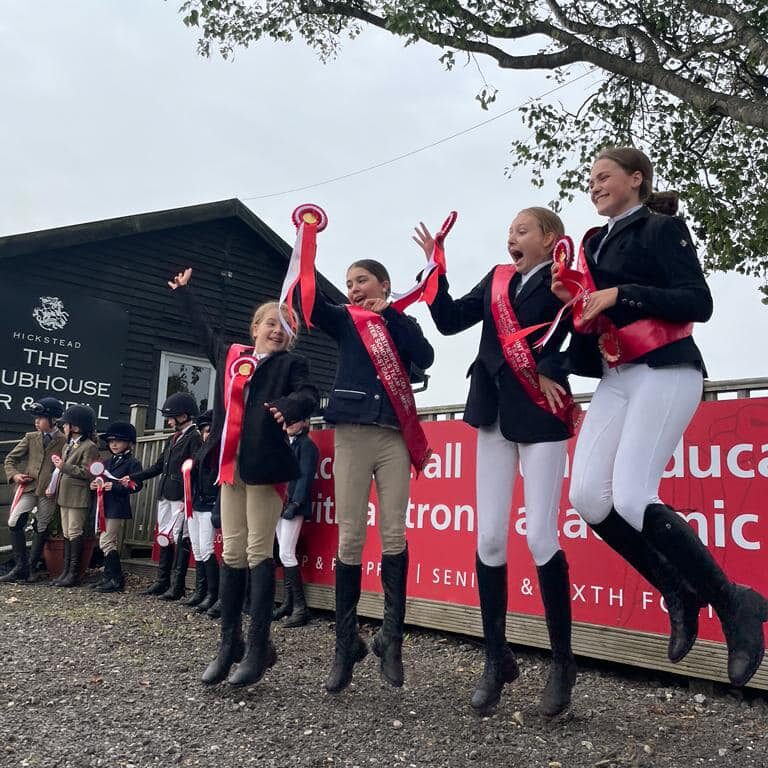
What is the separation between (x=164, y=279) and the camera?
49.1 feet

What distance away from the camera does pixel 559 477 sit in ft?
10.4

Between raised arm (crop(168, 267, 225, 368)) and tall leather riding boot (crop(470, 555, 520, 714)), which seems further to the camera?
raised arm (crop(168, 267, 225, 368))

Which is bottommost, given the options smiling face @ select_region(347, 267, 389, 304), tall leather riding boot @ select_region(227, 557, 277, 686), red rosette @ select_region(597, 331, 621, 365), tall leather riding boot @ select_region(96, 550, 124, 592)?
tall leather riding boot @ select_region(96, 550, 124, 592)

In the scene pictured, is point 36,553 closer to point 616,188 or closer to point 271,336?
point 271,336

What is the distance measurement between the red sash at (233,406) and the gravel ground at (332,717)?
3.46ft

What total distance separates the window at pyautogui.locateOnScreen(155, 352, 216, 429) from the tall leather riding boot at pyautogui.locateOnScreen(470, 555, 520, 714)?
11671mm

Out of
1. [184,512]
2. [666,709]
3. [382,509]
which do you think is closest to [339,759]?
[382,509]

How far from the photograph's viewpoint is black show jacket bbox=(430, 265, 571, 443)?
Answer: 3.12 meters

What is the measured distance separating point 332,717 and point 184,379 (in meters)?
12.2

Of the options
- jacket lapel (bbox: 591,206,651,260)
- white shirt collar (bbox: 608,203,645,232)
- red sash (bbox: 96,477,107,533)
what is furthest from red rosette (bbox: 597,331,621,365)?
red sash (bbox: 96,477,107,533)

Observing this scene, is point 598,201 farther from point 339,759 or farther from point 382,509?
point 339,759

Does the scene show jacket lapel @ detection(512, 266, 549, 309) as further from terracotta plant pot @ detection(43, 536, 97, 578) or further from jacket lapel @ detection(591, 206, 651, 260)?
terracotta plant pot @ detection(43, 536, 97, 578)

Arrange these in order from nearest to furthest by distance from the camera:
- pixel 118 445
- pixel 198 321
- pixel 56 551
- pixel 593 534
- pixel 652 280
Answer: pixel 652 280 → pixel 198 321 → pixel 593 534 → pixel 118 445 → pixel 56 551

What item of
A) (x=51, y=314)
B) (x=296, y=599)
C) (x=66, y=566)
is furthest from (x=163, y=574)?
(x=51, y=314)
